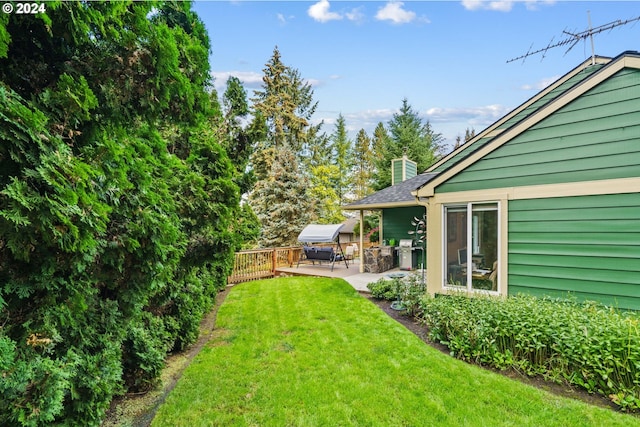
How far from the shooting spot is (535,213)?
462 cm

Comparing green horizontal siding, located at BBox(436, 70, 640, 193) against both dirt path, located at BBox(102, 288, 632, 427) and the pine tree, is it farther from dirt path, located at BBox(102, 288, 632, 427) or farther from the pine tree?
the pine tree

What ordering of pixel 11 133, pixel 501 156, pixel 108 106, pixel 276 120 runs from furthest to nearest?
pixel 276 120
pixel 501 156
pixel 108 106
pixel 11 133

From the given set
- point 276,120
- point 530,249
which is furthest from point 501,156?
point 276,120

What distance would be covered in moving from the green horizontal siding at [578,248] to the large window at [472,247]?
0.26 m

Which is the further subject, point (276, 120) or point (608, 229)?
point (276, 120)

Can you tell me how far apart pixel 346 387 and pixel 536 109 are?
17.8 ft

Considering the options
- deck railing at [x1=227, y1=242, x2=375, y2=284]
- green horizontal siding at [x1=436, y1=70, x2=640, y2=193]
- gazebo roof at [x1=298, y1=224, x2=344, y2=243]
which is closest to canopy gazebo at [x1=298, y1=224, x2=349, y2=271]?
gazebo roof at [x1=298, y1=224, x2=344, y2=243]

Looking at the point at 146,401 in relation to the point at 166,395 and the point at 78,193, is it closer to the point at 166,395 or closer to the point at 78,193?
the point at 166,395

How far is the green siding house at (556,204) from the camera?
3.96 meters

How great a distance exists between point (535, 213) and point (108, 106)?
5479 millimetres

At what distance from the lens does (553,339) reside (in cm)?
350

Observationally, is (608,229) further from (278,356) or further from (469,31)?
(469,31)

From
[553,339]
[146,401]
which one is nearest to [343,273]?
[553,339]

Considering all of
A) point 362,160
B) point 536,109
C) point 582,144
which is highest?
point 362,160
